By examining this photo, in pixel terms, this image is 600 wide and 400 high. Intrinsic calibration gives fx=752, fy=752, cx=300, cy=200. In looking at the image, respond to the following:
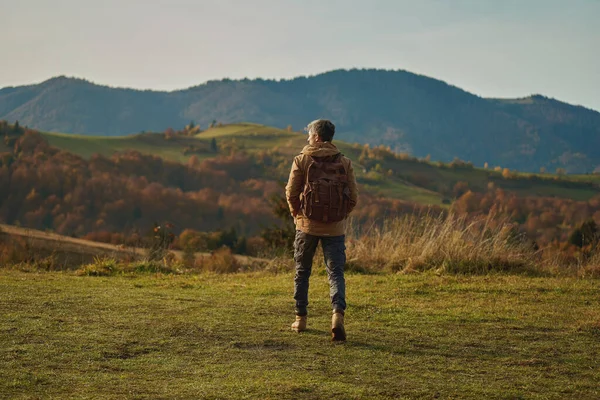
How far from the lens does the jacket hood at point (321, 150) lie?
790 cm

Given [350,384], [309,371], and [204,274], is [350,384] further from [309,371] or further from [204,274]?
[204,274]

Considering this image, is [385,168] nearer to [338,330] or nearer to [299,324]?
[299,324]

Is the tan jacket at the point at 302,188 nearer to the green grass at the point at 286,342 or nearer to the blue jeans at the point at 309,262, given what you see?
the blue jeans at the point at 309,262

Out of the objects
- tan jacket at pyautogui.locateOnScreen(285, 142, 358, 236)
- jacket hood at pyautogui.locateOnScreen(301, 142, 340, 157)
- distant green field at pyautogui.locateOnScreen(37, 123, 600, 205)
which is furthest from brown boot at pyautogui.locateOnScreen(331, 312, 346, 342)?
distant green field at pyautogui.locateOnScreen(37, 123, 600, 205)

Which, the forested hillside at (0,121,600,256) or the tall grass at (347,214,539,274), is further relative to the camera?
the forested hillside at (0,121,600,256)

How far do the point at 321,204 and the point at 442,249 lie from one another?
6648mm

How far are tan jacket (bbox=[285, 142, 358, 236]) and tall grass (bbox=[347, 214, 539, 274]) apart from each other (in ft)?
19.4

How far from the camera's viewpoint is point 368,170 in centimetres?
14412

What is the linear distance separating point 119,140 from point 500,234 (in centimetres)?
14083

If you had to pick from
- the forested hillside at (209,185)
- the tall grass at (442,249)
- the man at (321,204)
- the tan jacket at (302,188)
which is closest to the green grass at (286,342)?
the man at (321,204)

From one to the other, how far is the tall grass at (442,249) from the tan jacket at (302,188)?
19.4ft

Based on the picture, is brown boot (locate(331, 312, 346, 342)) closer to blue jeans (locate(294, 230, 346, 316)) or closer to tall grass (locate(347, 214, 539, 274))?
blue jeans (locate(294, 230, 346, 316))

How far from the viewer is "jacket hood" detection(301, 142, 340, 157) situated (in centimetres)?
790

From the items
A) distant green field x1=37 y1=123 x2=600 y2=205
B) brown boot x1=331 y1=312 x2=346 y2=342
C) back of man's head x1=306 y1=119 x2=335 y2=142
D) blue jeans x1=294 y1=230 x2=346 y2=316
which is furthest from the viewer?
distant green field x1=37 y1=123 x2=600 y2=205
